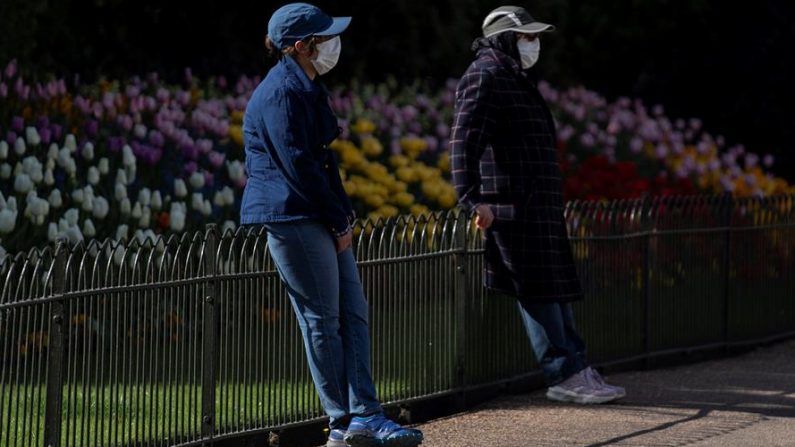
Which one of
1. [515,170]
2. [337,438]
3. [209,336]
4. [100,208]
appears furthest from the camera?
[100,208]

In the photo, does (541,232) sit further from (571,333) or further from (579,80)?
(579,80)

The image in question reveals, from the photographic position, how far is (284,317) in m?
7.88

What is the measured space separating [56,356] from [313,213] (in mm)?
1110

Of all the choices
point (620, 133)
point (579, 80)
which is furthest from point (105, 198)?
point (579, 80)

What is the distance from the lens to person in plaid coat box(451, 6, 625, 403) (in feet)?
28.6

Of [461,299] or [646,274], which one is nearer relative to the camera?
[461,299]

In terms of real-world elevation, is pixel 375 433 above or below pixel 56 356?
below

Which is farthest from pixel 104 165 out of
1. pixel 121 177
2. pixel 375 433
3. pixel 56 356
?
pixel 56 356

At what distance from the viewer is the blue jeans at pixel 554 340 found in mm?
9016

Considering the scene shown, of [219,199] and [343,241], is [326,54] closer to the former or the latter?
[343,241]

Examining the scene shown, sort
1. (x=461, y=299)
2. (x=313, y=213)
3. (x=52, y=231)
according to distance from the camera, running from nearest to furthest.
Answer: (x=313, y=213) < (x=461, y=299) < (x=52, y=231)

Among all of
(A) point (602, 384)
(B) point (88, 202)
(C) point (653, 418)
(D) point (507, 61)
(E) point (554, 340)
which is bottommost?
(C) point (653, 418)

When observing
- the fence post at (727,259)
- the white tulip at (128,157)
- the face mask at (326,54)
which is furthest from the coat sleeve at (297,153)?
the fence post at (727,259)

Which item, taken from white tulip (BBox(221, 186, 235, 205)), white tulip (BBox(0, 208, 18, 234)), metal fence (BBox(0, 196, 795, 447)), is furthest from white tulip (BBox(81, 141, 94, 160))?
metal fence (BBox(0, 196, 795, 447))
